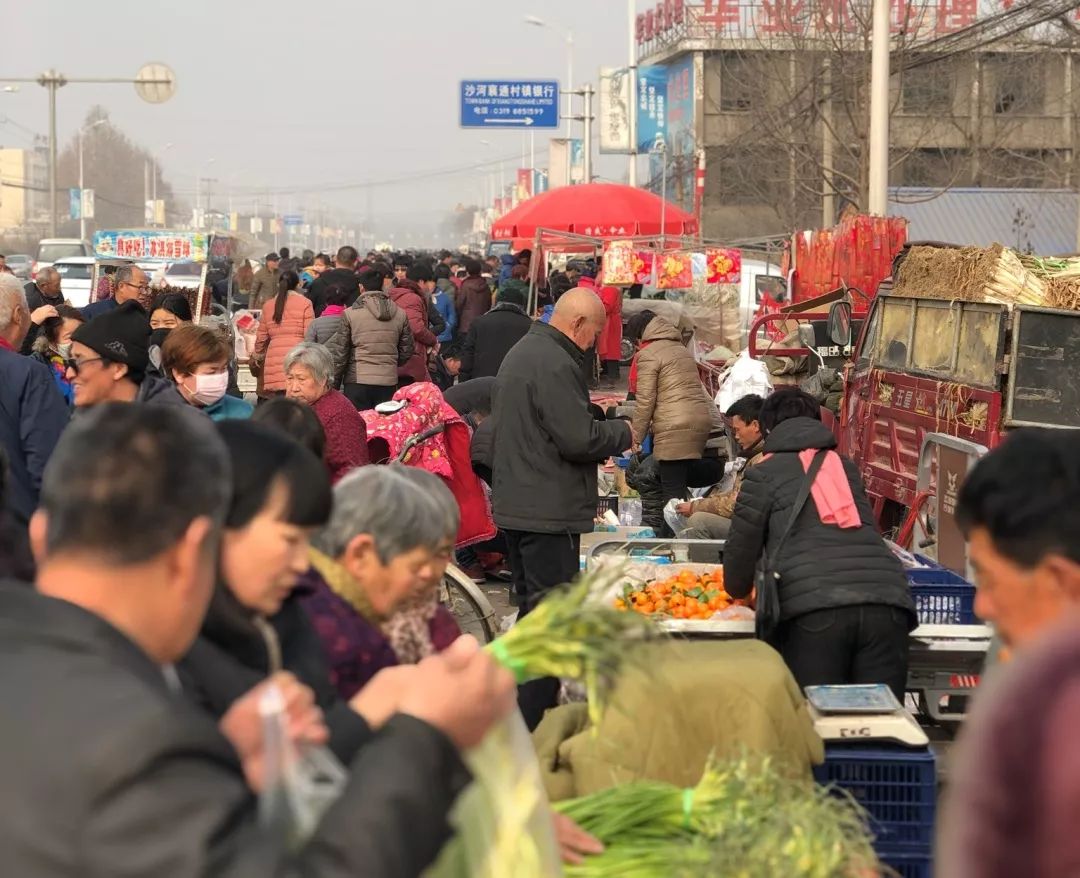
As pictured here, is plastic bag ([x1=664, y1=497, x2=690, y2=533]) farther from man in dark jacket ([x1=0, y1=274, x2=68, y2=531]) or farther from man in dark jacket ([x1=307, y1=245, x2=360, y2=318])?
man in dark jacket ([x1=307, y1=245, x2=360, y2=318])

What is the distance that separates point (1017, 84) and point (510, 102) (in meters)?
17.8

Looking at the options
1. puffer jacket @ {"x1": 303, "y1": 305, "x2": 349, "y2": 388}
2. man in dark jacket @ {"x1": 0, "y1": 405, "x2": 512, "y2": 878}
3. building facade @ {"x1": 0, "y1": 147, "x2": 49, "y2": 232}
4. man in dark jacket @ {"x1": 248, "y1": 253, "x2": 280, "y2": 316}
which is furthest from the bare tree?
man in dark jacket @ {"x1": 0, "y1": 405, "x2": 512, "y2": 878}

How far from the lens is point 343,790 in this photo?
221 centimetres

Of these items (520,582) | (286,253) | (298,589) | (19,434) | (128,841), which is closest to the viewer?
(128,841)

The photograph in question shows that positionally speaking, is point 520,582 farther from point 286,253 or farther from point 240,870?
point 286,253

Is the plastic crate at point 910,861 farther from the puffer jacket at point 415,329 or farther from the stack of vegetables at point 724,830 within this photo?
the puffer jacket at point 415,329

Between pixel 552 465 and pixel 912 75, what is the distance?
50994 mm

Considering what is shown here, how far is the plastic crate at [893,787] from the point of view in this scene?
17.1 ft

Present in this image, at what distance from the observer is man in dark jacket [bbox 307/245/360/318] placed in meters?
16.4

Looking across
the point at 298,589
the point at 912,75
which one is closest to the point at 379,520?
the point at 298,589

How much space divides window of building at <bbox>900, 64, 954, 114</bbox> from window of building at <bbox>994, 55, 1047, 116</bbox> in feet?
5.04

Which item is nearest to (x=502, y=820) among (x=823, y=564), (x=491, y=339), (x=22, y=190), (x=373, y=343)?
(x=823, y=564)

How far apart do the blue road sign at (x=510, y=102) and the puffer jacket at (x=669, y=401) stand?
38096 mm

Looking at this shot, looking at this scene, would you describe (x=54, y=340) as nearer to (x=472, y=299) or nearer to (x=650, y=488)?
(x=650, y=488)
